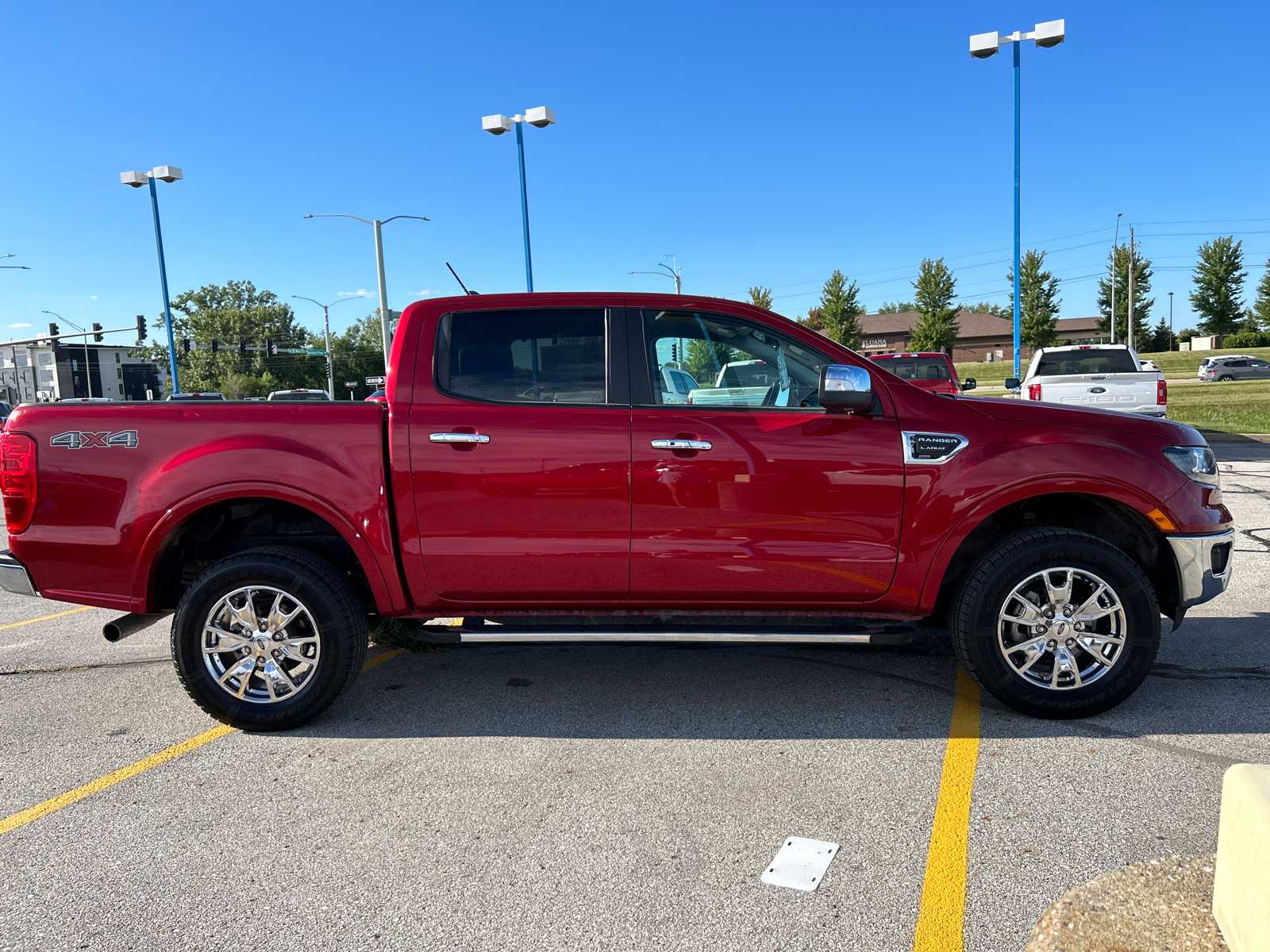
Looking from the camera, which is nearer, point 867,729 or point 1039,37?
point 867,729

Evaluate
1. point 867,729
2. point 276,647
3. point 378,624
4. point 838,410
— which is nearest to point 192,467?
point 276,647

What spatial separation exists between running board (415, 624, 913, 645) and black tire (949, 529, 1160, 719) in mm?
308

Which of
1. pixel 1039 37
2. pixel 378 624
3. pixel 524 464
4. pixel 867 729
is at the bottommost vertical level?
pixel 867 729

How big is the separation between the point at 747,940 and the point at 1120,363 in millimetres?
15047

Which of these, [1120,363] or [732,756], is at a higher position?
[1120,363]

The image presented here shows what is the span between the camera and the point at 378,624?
4.73m

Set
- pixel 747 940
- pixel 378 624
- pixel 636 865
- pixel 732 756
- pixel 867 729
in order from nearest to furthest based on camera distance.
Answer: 1. pixel 747 940
2. pixel 636 865
3. pixel 732 756
4. pixel 867 729
5. pixel 378 624

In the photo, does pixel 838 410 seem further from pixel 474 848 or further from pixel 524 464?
pixel 474 848

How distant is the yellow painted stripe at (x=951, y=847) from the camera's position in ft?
8.21

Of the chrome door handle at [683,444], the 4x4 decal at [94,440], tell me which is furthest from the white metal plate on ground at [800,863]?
the 4x4 decal at [94,440]

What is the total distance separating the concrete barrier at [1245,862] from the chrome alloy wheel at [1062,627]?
159cm

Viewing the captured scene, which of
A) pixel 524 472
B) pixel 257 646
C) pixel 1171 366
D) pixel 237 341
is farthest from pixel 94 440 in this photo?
pixel 237 341

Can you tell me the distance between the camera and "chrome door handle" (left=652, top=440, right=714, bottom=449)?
3.88m

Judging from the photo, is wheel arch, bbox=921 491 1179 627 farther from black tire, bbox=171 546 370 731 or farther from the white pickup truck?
the white pickup truck
